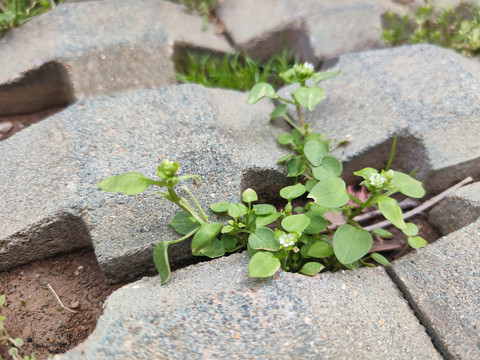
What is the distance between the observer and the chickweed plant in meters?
1.31

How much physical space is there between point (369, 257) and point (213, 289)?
0.63 meters

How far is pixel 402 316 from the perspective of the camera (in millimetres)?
1339

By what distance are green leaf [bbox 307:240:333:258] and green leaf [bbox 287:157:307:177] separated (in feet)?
1.04

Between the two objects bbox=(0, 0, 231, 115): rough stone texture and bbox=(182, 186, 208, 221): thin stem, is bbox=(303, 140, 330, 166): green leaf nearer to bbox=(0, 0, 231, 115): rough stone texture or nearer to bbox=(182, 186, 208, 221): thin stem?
bbox=(182, 186, 208, 221): thin stem

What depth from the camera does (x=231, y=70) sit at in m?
2.49

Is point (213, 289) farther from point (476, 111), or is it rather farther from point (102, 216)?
point (476, 111)

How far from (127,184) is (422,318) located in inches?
37.6

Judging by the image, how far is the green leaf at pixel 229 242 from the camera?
146 centimetres

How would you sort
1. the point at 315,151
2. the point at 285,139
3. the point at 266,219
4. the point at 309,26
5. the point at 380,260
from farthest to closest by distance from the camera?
the point at 309,26 < the point at 285,139 < the point at 315,151 < the point at 380,260 < the point at 266,219

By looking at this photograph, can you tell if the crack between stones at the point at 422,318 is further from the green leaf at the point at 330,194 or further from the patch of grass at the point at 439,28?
the patch of grass at the point at 439,28

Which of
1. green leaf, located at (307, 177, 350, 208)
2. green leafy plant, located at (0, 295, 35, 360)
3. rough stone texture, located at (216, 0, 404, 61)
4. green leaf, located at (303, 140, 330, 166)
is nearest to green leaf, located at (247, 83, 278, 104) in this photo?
green leaf, located at (303, 140, 330, 166)

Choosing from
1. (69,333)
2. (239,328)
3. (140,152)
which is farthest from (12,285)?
(239,328)

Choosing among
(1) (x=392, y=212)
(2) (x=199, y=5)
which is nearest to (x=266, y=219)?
(1) (x=392, y=212)

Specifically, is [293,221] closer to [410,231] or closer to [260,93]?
[410,231]
